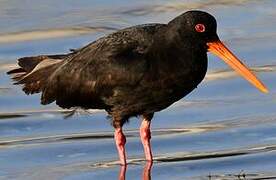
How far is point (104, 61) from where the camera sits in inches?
454

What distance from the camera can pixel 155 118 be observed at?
13.2 meters

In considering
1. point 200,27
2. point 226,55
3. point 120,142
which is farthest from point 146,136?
point 200,27

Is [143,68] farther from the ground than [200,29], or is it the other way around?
[200,29]

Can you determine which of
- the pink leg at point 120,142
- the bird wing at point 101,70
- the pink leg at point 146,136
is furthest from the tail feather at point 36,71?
the pink leg at point 146,136

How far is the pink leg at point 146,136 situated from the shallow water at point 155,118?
0.40 ft

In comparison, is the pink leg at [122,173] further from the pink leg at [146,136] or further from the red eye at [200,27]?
the red eye at [200,27]

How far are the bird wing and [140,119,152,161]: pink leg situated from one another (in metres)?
0.46

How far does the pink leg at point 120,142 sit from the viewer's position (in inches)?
457

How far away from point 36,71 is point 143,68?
4.34ft

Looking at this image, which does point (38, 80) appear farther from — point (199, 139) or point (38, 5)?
point (38, 5)

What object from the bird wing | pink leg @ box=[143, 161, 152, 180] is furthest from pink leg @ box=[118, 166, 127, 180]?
the bird wing

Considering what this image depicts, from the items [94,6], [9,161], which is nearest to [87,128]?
[9,161]

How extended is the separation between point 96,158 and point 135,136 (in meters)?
0.96

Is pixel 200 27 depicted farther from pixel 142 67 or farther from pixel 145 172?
pixel 145 172
